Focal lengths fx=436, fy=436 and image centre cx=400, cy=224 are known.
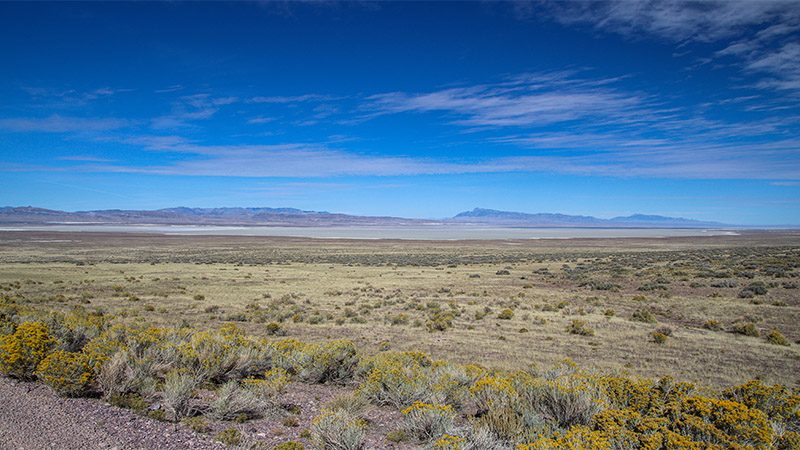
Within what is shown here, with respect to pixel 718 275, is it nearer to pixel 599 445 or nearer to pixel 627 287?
pixel 627 287

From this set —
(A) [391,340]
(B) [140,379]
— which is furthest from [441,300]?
(B) [140,379]

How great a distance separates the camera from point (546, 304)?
2325 cm

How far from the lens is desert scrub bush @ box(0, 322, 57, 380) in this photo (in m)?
7.66

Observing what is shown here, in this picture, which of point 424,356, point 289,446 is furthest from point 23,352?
point 424,356

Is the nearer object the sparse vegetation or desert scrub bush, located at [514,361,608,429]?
the sparse vegetation

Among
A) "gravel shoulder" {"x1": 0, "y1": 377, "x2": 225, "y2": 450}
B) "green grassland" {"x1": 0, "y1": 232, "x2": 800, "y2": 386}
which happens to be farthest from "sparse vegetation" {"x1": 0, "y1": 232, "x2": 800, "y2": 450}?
"gravel shoulder" {"x1": 0, "y1": 377, "x2": 225, "y2": 450}

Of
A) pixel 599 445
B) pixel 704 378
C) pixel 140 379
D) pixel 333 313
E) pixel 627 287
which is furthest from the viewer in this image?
pixel 627 287

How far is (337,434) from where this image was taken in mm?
5844

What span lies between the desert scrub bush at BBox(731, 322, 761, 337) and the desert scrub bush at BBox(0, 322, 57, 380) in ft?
71.2

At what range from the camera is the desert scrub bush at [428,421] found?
6340mm

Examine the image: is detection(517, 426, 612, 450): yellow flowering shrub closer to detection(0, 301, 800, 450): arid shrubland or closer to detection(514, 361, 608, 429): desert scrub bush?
detection(0, 301, 800, 450): arid shrubland

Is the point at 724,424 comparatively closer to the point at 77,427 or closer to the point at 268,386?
the point at 268,386

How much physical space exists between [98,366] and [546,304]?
803 inches

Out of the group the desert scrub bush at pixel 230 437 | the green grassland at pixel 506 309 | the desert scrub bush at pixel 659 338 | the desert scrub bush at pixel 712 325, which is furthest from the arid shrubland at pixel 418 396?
the desert scrub bush at pixel 712 325
